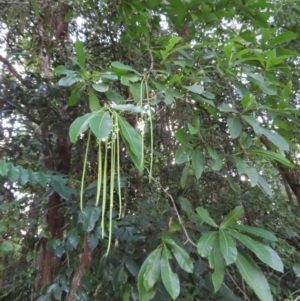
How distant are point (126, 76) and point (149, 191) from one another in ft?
2.64

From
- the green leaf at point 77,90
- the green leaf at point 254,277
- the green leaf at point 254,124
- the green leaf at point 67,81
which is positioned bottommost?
the green leaf at point 254,277

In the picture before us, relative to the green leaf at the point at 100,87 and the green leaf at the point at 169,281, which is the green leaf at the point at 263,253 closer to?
the green leaf at the point at 169,281

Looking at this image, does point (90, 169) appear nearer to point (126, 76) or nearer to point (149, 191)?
point (149, 191)

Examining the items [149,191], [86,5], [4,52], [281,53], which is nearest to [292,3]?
[281,53]

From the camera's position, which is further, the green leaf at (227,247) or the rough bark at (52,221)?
the rough bark at (52,221)

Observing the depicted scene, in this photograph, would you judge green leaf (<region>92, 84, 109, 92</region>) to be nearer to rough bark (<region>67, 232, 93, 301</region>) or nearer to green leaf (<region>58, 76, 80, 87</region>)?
green leaf (<region>58, 76, 80, 87</region>)

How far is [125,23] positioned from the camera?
4.12 ft

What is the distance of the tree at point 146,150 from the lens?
31.0 inches

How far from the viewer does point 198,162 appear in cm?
89

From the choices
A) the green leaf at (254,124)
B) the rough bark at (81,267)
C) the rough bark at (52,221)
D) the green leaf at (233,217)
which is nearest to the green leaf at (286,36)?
the green leaf at (254,124)

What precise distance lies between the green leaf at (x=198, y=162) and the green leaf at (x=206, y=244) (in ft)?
0.53

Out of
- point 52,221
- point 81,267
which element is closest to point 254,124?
point 81,267

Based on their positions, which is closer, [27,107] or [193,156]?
[193,156]

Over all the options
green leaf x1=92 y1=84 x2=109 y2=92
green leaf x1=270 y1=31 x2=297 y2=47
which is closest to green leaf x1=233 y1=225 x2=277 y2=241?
green leaf x1=92 y1=84 x2=109 y2=92
